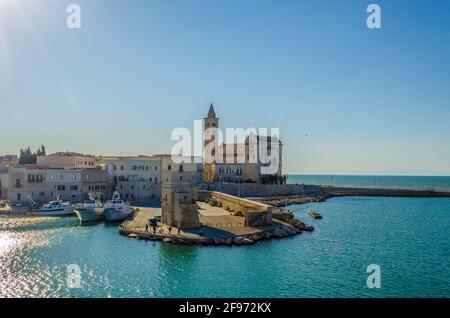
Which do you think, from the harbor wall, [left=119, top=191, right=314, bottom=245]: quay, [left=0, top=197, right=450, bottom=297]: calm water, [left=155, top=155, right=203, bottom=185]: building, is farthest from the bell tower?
[left=0, top=197, right=450, bottom=297]: calm water

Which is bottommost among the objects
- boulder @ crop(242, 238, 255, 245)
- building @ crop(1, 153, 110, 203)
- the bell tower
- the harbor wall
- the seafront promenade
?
boulder @ crop(242, 238, 255, 245)

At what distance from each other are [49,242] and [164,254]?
1120 cm

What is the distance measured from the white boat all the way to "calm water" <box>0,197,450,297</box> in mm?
5546

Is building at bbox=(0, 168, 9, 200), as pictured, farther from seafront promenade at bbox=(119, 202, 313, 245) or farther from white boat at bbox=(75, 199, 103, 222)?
seafront promenade at bbox=(119, 202, 313, 245)

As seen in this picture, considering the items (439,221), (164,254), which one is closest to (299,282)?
(164,254)

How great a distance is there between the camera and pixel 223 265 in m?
27.1

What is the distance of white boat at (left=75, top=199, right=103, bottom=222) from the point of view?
4722cm

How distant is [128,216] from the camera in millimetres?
49312

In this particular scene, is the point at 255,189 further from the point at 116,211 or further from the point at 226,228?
the point at 226,228

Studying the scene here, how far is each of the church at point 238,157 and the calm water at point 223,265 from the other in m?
44.8

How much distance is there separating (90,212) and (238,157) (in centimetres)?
4809

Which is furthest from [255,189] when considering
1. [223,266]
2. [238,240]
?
[223,266]
